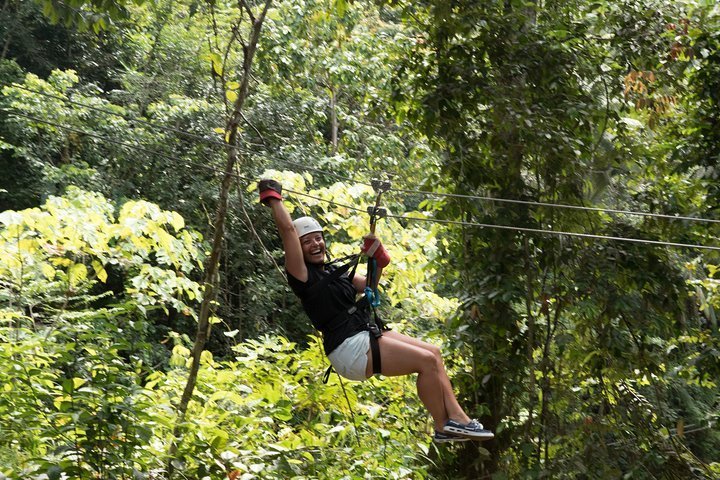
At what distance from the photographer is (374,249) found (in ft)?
11.2

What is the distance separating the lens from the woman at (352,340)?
3229mm

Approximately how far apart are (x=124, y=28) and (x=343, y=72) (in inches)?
181

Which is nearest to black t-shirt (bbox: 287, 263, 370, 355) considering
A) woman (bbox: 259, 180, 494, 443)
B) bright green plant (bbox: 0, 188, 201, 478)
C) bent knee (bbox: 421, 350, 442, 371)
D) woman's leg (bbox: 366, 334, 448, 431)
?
woman (bbox: 259, 180, 494, 443)

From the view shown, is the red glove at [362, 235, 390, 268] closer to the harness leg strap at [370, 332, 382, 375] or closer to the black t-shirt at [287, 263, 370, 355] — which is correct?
the black t-shirt at [287, 263, 370, 355]

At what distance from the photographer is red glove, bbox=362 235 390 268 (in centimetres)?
339

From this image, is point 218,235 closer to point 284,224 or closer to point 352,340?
point 284,224

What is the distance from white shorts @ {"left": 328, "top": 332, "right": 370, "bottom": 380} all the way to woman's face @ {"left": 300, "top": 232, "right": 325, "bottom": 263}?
1.18 ft

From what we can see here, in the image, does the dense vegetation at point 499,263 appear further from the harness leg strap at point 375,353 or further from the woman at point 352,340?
the harness leg strap at point 375,353

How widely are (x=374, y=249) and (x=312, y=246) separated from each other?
0.27 meters

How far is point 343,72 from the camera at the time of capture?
8.20m

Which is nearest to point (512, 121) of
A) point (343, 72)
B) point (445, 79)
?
point (445, 79)

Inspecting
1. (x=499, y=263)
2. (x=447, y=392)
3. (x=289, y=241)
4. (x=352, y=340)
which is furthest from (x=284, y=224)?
(x=499, y=263)

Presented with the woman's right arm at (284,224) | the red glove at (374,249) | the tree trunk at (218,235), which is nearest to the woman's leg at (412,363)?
the red glove at (374,249)

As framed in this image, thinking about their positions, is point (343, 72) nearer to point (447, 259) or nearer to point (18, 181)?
point (447, 259)
